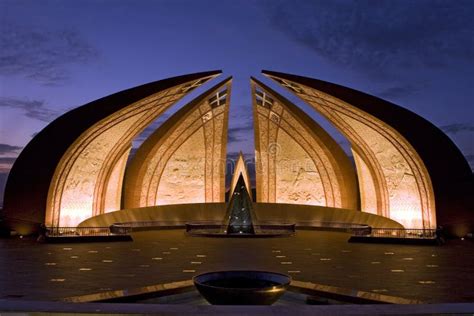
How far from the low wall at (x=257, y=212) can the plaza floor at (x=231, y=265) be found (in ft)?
18.5

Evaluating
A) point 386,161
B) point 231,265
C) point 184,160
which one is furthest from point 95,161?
point 386,161

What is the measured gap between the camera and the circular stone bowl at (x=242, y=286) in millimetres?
4898

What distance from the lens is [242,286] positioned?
18.8 ft

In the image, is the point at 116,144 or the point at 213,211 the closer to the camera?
the point at 116,144

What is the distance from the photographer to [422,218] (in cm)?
1581

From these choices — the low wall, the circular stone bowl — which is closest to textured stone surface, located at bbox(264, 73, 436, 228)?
the low wall

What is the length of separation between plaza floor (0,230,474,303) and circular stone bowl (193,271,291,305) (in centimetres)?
137

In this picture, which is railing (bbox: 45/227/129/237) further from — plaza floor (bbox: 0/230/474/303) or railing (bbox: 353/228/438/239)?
railing (bbox: 353/228/438/239)

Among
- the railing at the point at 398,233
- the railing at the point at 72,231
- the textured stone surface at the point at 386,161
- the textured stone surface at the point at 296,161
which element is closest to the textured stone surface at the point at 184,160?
the textured stone surface at the point at 296,161

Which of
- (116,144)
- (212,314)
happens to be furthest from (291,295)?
(116,144)

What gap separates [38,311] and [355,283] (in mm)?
4722

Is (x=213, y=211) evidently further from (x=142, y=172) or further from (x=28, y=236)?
(x=28, y=236)

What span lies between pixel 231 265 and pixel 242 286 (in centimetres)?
262

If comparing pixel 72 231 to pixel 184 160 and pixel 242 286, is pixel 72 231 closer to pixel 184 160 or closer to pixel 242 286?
pixel 184 160
